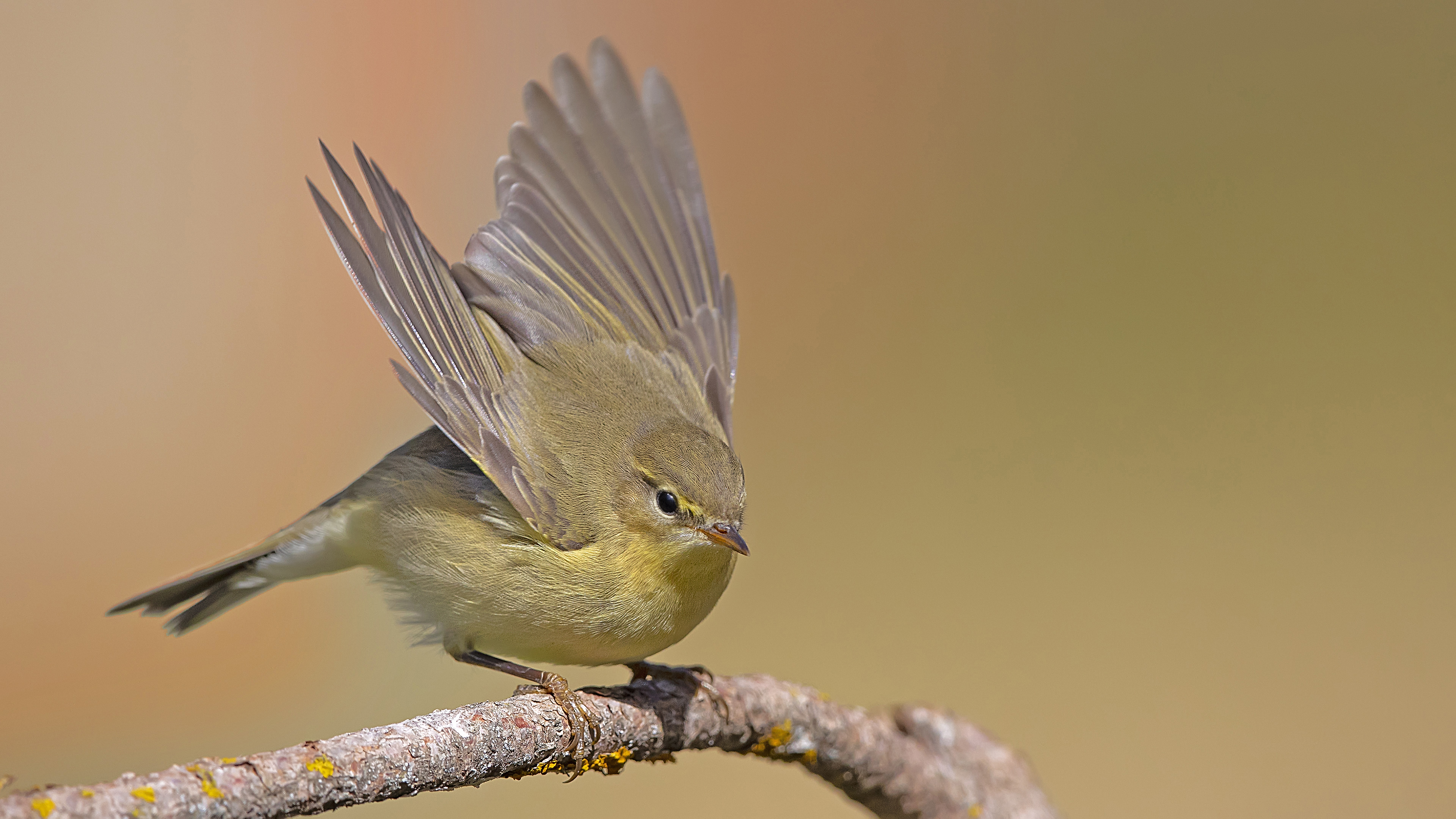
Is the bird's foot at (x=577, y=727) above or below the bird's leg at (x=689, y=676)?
below

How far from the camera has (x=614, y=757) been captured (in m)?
2.21

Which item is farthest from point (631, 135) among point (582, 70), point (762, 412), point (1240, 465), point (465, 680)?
point (1240, 465)

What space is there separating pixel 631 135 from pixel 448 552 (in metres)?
1.44

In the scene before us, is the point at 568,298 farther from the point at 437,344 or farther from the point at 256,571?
the point at 256,571

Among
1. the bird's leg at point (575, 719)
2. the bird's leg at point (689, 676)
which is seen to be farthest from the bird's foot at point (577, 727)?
the bird's leg at point (689, 676)

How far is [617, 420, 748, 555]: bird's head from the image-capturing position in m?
2.41

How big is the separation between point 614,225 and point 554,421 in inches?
33.7

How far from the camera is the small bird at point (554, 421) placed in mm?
2361

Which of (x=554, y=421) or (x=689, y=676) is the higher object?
(x=554, y=421)

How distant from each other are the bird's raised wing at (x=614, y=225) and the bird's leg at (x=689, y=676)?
2.36ft

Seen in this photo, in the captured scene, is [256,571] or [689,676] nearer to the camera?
[689,676]

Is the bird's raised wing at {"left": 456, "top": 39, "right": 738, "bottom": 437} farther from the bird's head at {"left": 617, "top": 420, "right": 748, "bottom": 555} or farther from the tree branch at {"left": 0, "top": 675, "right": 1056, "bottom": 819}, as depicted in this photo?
the tree branch at {"left": 0, "top": 675, "right": 1056, "bottom": 819}

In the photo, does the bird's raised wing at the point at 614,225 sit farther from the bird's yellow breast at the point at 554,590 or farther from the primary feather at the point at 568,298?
the bird's yellow breast at the point at 554,590

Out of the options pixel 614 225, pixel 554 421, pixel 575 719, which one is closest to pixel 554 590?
pixel 575 719
